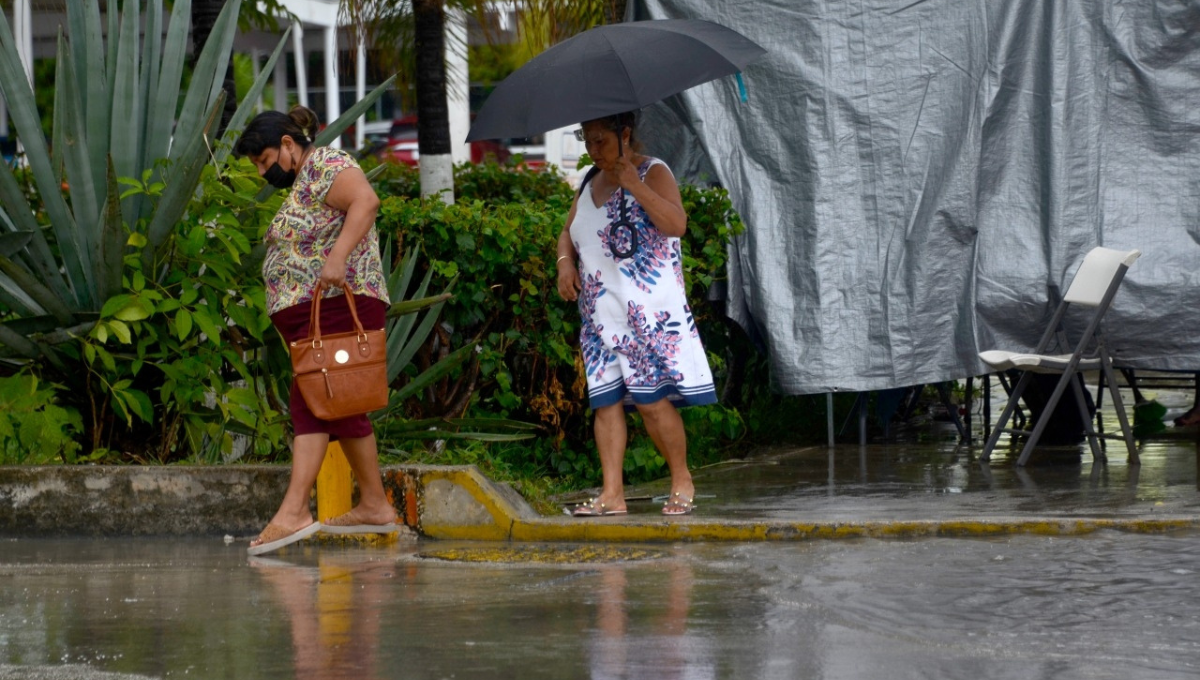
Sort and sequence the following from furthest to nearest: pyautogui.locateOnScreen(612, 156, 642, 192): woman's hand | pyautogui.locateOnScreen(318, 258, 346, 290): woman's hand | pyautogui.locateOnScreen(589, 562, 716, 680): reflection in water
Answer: pyautogui.locateOnScreen(612, 156, 642, 192): woman's hand → pyautogui.locateOnScreen(318, 258, 346, 290): woman's hand → pyautogui.locateOnScreen(589, 562, 716, 680): reflection in water

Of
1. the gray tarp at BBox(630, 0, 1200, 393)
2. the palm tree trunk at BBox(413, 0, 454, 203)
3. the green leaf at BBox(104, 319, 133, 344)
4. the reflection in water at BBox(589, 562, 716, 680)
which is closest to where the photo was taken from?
the reflection in water at BBox(589, 562, 716, 680)

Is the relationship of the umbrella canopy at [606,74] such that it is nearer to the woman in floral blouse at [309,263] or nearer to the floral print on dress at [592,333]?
the woman in floral blouse at [309,263]

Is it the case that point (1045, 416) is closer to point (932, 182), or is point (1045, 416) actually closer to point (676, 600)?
point (932, 182)

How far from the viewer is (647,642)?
4734 mm

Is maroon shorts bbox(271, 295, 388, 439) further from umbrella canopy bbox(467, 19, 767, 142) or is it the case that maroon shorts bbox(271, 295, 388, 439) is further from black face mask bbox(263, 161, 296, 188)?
umbrella canopy bbox(467, 19, 767, 142)

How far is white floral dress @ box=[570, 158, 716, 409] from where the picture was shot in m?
6.85

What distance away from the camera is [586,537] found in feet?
22.3

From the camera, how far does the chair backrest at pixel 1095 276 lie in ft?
27.7

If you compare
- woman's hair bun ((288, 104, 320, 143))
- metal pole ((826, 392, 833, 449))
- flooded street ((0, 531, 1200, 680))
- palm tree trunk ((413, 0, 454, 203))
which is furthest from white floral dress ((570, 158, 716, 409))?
palm tree trunk ((413, 0, 454, 203))

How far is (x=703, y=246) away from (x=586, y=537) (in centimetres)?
272

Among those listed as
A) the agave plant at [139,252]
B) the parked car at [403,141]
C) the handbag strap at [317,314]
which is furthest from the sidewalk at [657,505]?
the parked car at [403,141]

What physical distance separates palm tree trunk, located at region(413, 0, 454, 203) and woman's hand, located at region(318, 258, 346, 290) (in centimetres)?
577

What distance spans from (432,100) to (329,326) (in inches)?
253

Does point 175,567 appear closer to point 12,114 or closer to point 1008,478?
point 12,114
